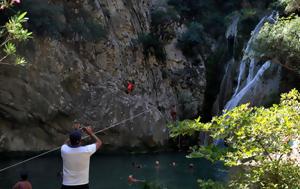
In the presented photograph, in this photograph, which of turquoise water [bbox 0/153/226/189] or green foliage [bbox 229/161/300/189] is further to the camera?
turquoise water [bbox 0/153/226/189]

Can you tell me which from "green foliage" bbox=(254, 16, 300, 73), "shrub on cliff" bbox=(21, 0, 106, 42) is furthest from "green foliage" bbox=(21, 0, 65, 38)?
"green foliage" bbox=(254, 16, 300, 73)

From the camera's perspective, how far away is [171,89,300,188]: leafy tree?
510 cm

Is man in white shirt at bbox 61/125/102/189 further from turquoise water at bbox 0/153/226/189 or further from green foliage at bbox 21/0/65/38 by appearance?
green foliage at bbox 21/0/65/38

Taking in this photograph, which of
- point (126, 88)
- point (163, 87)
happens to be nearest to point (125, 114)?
point (126, 88)

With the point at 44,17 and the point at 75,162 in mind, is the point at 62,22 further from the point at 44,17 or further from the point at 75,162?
the point at 75,162

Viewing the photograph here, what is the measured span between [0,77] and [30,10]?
353 cm

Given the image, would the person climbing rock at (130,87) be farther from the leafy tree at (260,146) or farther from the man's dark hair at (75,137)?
the man's dark hair at (75,137)

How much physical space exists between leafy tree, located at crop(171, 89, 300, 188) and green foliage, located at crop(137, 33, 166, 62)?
2143cm

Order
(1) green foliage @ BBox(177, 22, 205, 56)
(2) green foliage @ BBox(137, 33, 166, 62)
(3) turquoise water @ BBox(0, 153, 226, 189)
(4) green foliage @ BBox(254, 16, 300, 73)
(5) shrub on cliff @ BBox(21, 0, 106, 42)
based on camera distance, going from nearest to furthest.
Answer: (4) green foliage @ BBox(254, 16, 300, 73) → (3) turquoise water @ BBox(0, 153, 226, 189) → (5) shrub on cliff @ BBox(21, 0, 106, 42) → (2) green foliage @ BBox(137, 33, 166, 62) → (1) green foliage @ BBox(177, 22, 205, 56)

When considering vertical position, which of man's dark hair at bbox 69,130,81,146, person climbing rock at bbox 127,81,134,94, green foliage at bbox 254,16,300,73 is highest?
green foliage at bbox 254,16,300,73

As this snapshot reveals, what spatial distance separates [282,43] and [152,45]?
1349cm

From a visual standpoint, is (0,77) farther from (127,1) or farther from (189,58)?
(189,58)

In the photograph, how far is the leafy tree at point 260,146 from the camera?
5.10 m

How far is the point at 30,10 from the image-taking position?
20.7m
